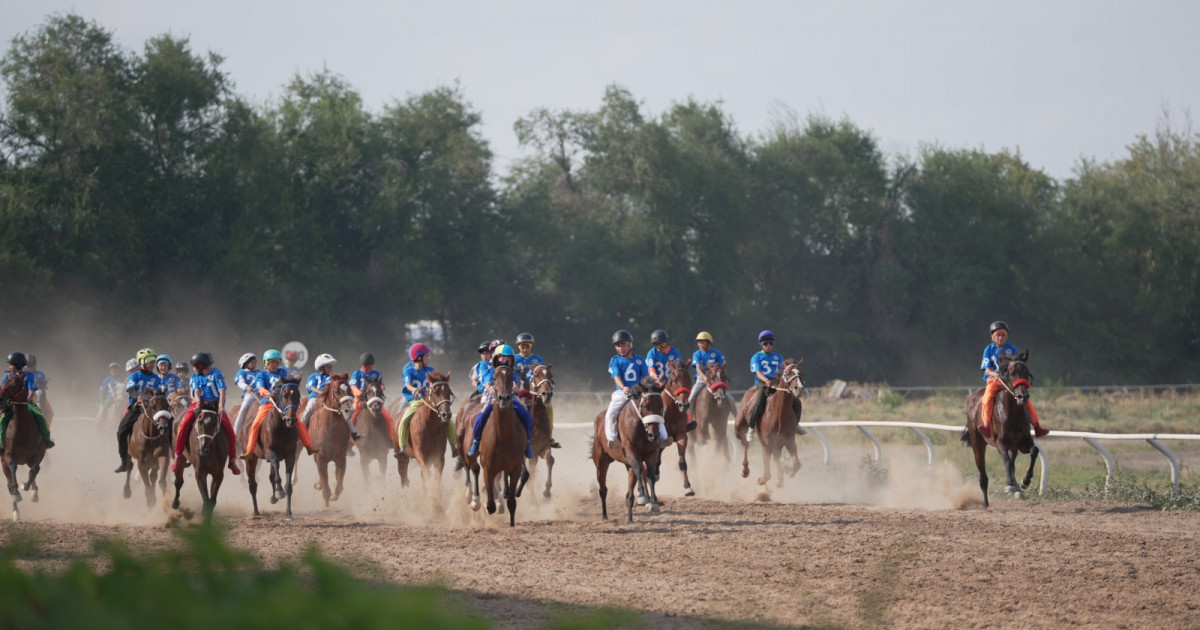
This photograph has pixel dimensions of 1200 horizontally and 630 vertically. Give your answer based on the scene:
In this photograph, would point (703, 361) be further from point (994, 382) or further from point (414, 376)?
point (994, 382)

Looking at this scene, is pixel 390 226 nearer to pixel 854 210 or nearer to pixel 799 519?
pixel 854 210

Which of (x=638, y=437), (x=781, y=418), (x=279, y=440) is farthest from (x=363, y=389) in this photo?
(x=781, y=418)

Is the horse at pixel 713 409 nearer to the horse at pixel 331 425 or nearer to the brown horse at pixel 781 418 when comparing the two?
the brown horse at pixel 781 418

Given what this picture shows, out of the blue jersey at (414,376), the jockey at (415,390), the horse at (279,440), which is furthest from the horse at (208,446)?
the blue jersey at (414,376)

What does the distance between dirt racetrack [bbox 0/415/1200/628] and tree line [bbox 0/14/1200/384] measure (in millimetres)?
21242

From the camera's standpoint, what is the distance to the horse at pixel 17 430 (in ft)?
57.0

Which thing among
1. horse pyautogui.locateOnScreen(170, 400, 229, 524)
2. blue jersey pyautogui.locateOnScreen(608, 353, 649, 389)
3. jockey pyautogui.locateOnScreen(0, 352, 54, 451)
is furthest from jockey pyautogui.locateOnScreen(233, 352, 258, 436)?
blue jersey pyautogui.locateOnScreen(608, 353, 649, 389)

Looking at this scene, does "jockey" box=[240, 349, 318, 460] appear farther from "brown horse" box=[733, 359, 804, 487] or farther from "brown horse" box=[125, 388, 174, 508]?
"brown horse" box=[733, 359, 804, 487]

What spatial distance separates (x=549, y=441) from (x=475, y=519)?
2.74 meters

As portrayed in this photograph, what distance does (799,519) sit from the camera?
611 inches

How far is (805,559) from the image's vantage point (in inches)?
461

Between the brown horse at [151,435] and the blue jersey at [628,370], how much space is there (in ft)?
20.8

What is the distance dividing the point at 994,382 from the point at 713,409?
552 centimetres

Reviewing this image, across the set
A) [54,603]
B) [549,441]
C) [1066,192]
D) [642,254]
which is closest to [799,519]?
[549,441]
